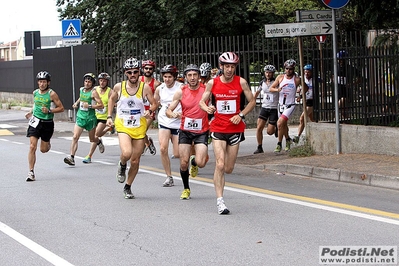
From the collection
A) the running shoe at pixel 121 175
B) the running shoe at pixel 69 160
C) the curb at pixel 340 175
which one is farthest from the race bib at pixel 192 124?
the running shoe at pixel 69 160

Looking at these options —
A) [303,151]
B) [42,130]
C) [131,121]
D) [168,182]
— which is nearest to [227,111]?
[131,121]

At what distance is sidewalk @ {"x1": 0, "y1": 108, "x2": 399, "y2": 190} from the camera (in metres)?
12.5

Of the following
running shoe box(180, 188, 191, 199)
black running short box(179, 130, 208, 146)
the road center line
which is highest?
black running short box(179, 130, 208, 146)

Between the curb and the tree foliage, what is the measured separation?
54.8 feet

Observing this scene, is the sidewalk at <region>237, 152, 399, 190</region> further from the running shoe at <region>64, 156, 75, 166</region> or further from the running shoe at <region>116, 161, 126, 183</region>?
the running shoe at <region>116, 161, 126, 183</region>

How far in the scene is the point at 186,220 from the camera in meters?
9.66

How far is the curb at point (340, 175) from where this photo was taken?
40.0ft

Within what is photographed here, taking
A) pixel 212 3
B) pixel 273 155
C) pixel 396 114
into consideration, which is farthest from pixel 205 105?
pixel 212 3

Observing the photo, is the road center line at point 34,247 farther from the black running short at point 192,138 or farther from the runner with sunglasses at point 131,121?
the black running short at point 192,138

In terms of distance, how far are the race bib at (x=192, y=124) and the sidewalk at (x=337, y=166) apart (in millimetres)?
2781

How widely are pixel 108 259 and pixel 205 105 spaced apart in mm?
3372

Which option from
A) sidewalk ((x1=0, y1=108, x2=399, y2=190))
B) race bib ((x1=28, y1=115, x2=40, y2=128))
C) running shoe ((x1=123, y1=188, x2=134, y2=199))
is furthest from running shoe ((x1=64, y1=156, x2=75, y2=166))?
running shoe ((x1=123, y1=188, x2=134, y2=199))

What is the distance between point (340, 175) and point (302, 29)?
11.4 feet

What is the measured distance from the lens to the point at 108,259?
25.0 ft
